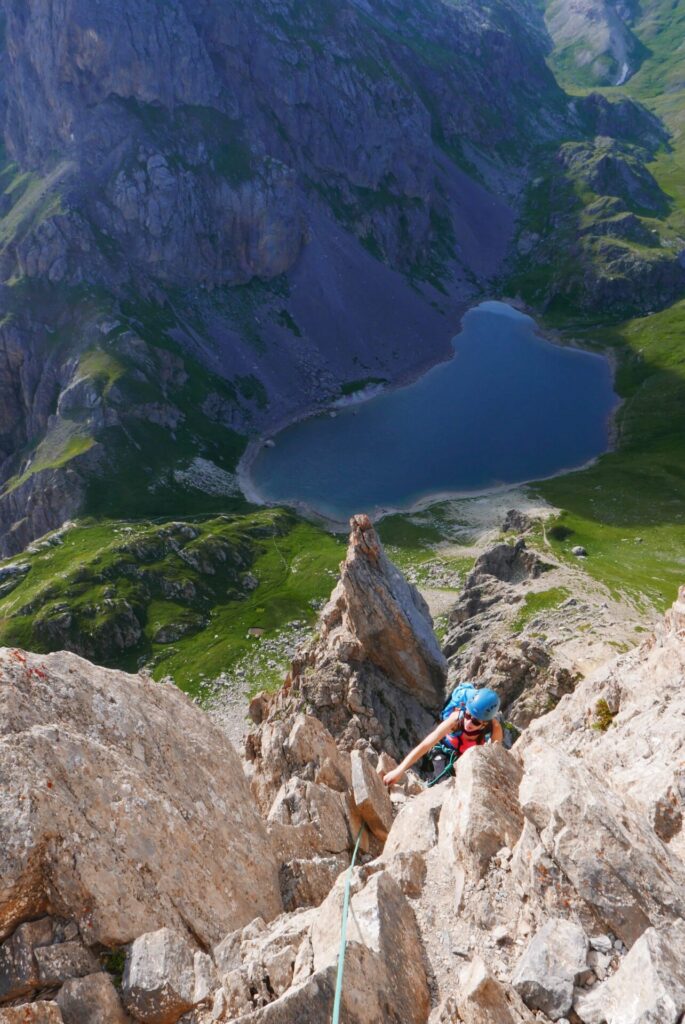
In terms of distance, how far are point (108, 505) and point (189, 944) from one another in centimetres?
11490

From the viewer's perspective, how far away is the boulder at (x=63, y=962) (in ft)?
37.7

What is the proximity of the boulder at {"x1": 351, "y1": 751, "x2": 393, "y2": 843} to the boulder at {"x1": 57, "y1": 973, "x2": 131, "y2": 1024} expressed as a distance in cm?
1217

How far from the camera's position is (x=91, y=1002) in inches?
444

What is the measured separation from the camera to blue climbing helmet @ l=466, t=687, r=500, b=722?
17.8m

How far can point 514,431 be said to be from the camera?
151 metres

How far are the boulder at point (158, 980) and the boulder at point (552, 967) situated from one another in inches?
229

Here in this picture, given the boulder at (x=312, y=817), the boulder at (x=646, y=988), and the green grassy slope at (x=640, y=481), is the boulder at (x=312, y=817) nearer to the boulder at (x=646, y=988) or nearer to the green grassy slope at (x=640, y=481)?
the boulder at (x=646, y=988)

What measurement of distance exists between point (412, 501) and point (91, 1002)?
12055cm

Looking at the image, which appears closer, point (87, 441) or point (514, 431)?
point (87, 441)

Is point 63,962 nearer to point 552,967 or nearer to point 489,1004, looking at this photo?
point 489,1004

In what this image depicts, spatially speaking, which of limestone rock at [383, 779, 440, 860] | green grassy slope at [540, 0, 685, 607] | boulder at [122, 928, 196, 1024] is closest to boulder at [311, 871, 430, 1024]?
→ boulder at [122, 928, 196, 1024]

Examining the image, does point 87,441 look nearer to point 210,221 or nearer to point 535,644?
point 210,221

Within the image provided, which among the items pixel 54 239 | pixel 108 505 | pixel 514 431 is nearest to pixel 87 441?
pixel 108 505

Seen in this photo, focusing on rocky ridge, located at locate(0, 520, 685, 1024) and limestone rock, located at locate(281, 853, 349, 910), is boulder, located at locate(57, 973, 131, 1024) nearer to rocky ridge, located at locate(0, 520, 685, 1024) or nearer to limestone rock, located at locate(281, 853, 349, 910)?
rocky ridge, located at locate(0, 520, 685, 1024)
